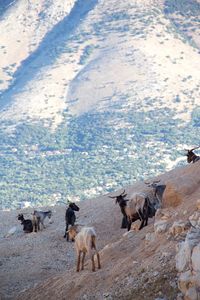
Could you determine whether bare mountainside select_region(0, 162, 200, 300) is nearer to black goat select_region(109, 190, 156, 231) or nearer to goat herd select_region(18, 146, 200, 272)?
goat herd select_region(18, 146, 200, 272)

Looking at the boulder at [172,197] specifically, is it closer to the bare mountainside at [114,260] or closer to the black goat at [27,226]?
the bare mountainside at [114,260]

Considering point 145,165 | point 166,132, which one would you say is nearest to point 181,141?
point 166,132

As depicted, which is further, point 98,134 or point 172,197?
point 98,134

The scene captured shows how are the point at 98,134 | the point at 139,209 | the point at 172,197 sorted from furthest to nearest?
the point at 98,134 → the point at 139,209 → the point at 172,197

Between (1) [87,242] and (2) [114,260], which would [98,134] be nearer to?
(2) [114,260]

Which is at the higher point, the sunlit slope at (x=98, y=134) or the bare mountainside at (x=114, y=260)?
the bare mountainside at (x=114, y=260)

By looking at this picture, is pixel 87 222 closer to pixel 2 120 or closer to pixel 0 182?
pixel 0 182

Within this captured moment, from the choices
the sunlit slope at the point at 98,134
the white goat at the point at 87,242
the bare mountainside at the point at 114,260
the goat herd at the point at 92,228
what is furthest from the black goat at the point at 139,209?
the sunlit slope at the point at 98,134

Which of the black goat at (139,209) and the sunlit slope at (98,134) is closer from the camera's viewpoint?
the black goat at (139,209)

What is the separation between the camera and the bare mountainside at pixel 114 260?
1733 cm

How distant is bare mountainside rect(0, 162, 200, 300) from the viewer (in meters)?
17.3

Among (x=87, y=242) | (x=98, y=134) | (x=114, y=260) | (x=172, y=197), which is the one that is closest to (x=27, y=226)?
(x=172, y=197)

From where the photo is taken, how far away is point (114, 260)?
20.2m

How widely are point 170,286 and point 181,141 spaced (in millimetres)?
153886
